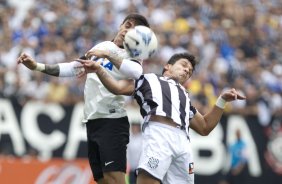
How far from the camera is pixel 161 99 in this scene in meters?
8.90

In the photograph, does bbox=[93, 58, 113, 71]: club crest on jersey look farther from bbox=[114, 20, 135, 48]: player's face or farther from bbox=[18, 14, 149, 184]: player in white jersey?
bbox=[114, 20, 135, 48]: player's face

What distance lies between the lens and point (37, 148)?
16.3m

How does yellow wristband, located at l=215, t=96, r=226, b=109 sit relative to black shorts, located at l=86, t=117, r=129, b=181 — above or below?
above

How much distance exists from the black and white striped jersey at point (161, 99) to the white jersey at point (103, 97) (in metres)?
0.44

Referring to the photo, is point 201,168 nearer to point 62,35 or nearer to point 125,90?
point 62,35

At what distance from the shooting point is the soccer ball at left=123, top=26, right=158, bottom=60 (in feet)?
27.7

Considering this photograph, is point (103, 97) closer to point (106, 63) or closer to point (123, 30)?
point (106, 63)

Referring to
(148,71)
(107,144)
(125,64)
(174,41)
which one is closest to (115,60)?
(125,64)

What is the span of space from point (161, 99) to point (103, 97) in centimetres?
81

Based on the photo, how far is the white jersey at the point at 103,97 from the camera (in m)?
9.41

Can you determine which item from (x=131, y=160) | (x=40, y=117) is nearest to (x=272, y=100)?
(x=131, y=160)

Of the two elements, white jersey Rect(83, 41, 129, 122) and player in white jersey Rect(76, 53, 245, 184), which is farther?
white jersey Rect(83, 41, 129, 122)

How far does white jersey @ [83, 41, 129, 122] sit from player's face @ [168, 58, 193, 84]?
0.55 m

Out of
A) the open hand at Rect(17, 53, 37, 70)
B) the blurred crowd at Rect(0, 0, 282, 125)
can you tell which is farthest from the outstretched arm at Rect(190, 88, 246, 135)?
the blurred crowd at Rect(0, 0, 282, 125)
